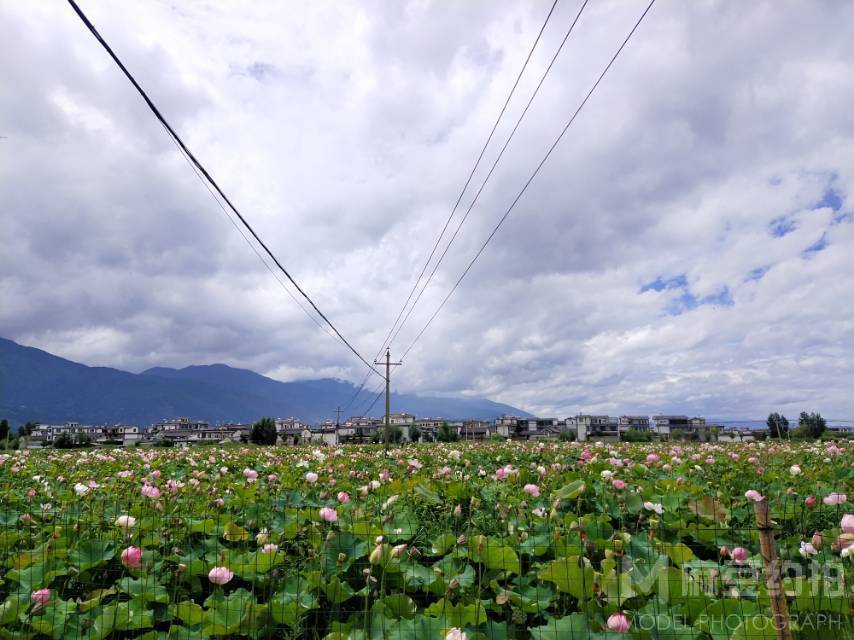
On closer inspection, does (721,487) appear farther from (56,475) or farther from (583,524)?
(56,475)

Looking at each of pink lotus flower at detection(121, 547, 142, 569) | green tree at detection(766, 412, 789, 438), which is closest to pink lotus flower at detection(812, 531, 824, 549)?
pink lotus flower at detection(121, 547, 142, 569)

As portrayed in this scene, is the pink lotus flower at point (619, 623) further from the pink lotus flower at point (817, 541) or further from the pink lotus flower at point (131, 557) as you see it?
the pink lotus flower at point (131, 557)

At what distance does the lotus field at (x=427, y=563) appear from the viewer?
2225 millimetres

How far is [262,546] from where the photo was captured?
3.09 meters

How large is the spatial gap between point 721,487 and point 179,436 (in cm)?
15357

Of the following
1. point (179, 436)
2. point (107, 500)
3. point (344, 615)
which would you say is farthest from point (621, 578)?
point (179, 436)

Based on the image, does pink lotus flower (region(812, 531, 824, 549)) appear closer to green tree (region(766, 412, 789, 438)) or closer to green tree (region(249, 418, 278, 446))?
green tree (region(766, 412, 789, 438))

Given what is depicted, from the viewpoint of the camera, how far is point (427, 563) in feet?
11.0

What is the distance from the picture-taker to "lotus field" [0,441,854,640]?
222 cm

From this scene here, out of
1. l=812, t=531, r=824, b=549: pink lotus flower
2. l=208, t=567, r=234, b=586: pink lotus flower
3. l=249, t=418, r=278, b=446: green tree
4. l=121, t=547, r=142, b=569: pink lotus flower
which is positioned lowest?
l=249, t=418, r=278, b=446: green tree

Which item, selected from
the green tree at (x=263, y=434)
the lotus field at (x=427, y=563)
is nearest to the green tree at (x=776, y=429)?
the lotus field at (x=427, y=563)

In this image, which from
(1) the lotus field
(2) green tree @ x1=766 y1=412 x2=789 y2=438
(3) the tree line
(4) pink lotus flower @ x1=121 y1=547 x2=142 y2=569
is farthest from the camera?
(3) the tree line

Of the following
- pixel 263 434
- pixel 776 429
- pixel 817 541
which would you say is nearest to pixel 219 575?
pixel 817 541

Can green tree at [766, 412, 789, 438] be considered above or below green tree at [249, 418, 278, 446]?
above
